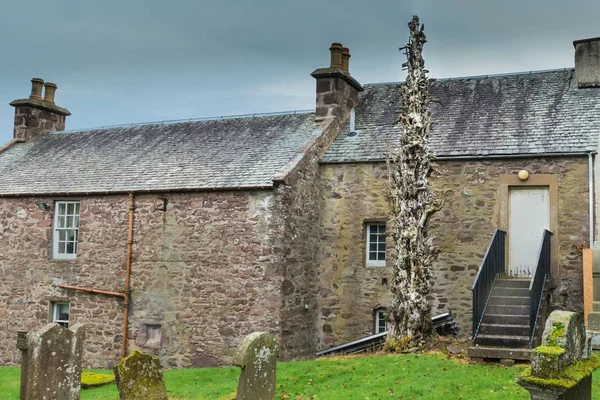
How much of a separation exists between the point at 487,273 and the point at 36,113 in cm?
1790

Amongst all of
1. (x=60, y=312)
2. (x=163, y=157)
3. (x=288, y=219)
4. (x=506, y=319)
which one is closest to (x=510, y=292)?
(x=506, y=319)

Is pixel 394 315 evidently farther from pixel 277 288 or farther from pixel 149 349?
pixel 149 349

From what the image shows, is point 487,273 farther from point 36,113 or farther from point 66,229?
point 36,113

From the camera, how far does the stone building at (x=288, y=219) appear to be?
54.2 feet

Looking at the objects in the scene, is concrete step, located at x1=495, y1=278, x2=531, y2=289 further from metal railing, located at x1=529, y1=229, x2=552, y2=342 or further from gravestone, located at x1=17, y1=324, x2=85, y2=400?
gravestone, located at x1=17, y1=324, x2=85, y2=400

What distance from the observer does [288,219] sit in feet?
54.9

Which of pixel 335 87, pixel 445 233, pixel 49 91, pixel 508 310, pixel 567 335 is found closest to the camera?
pixel 567 335

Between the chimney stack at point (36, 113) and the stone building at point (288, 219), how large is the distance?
4.44 metres

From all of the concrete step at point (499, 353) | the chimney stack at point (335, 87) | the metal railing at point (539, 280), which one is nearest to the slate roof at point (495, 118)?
the chimney stack at point (335, 87)

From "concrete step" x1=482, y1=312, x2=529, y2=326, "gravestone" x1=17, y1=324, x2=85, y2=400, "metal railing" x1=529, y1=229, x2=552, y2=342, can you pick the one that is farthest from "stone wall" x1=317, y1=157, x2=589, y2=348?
"gravestone" x1=17, y1=324, x2=85, y2=400

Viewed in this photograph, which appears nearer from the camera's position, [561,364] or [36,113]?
[561,364]

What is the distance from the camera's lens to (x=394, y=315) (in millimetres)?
14367

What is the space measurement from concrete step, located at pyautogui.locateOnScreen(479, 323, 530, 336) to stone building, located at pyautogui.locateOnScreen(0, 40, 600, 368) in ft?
11.6

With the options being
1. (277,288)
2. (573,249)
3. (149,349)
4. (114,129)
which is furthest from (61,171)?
(573,249)
